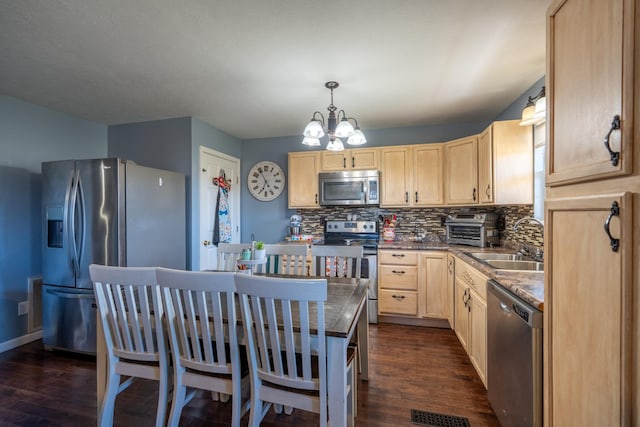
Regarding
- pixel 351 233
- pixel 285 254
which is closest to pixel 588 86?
pixel 285 254

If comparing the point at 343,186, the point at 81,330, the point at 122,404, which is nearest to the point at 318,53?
the point at 343,186

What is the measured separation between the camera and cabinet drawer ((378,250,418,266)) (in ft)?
→ 10.4

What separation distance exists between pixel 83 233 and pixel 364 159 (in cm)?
301

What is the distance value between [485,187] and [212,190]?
3.17 meters

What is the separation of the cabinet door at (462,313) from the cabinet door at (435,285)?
0.28 metres

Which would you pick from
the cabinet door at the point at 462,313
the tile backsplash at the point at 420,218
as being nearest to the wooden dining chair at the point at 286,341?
the cabinet door at the point at 462,313

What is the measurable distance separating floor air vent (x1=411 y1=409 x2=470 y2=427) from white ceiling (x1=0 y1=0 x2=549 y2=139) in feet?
7.74

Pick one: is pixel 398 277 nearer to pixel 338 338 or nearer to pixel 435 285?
pixel 435 285

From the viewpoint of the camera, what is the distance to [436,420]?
1.73 metres

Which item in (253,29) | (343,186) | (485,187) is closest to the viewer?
(253,29)

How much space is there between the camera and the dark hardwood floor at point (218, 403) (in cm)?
177

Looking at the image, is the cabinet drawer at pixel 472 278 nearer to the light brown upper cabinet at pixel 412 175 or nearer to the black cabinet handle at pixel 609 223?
the light brown upper cabinet at pixel 412 175

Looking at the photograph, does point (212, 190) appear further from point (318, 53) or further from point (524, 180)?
point (524, 180)

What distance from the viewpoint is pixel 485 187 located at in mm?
2883
